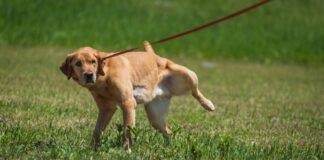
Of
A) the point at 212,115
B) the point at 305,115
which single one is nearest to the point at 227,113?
the point at 212,115

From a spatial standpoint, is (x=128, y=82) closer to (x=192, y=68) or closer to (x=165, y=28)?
(x=192, y=68)

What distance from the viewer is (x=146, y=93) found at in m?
8.05

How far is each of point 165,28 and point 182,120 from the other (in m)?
13.7

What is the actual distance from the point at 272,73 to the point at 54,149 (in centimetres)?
1363

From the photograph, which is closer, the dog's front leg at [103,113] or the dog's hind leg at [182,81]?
the dog's front leg at [103,113]

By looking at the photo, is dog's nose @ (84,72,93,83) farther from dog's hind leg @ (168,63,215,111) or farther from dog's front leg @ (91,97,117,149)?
dog's hind leg @ (168,63,215,111)

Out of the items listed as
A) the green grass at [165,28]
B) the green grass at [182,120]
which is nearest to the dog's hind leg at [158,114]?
→ the green grass at [182,120]

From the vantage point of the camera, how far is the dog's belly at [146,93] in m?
7.88

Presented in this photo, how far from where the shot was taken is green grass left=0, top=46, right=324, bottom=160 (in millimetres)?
6781

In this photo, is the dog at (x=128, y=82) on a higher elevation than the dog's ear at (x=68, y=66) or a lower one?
lower

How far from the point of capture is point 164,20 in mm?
23984

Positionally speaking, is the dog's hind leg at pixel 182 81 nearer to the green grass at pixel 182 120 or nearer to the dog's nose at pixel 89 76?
the green grass at pixel 182 120

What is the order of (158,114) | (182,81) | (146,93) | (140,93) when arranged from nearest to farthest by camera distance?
(140,93)
(146,93)
(158,114)
(182,81)

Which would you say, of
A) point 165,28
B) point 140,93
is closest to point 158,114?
point 140,93
